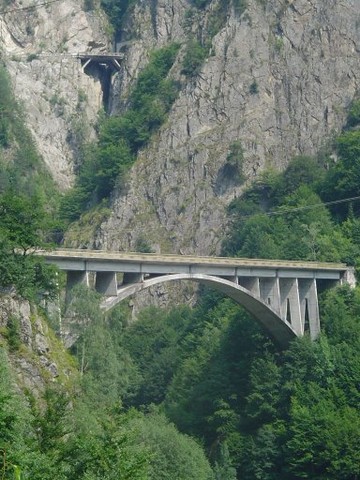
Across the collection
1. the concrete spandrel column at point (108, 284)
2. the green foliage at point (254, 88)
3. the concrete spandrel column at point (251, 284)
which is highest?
the green foliage at point (254, 88)

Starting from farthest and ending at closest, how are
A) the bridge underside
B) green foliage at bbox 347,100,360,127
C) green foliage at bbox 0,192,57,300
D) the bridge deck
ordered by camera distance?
green foliage at bbox 347,100,360,127, the bridge underside, the bridge deck, green foliage at bbox 0,192,57,300

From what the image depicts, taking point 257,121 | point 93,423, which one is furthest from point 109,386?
point 257,121

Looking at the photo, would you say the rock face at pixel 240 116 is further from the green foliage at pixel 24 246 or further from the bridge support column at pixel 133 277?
the green foliage at pixel 24 246

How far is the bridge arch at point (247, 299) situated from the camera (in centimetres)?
6762

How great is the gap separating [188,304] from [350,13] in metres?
30.2

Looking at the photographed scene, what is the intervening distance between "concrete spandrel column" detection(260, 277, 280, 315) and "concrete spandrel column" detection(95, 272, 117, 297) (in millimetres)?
13317

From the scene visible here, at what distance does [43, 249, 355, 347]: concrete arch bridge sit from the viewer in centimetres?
6475

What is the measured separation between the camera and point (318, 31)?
113625 mm

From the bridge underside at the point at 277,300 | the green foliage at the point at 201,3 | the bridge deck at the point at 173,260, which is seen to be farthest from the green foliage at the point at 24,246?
the green foliage at the point at 201,3

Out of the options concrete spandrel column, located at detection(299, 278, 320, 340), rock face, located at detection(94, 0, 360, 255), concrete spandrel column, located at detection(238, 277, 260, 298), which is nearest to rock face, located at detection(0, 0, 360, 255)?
rock face, located at detection(94, 0, 360, 255)

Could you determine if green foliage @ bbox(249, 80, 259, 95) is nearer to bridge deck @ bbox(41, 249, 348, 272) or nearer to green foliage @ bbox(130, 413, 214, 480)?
bridge deck @ bbox(41, 249, 348, 272)

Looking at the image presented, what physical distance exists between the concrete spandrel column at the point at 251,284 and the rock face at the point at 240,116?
30.2 metres

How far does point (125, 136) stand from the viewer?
11712cm

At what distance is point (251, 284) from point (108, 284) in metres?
12.5
